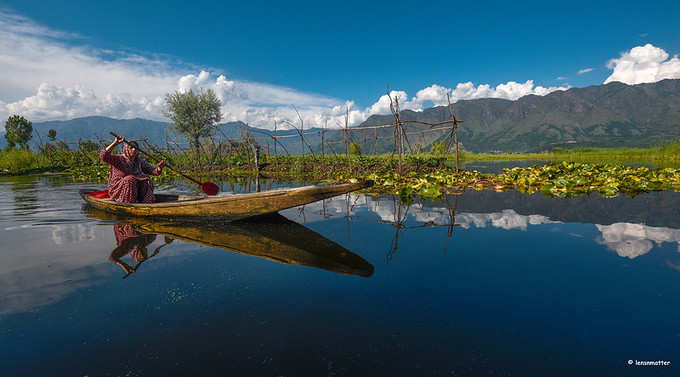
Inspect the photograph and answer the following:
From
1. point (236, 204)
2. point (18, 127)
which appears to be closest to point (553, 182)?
point (236, 204)

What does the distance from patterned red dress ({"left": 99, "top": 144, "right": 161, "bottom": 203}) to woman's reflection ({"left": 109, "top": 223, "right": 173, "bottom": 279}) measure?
0.96 m

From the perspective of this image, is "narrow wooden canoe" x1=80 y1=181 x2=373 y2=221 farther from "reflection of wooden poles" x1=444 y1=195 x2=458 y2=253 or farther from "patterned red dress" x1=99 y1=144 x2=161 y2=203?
"reflection of wooden poles" x1=444 y1=195 x2=458 y2=253

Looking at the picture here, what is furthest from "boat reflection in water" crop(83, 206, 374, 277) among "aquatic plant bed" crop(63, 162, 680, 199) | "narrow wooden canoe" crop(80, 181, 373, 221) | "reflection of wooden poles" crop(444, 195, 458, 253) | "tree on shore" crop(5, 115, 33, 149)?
"tree on shore" crop(5, 115, 33, 149)

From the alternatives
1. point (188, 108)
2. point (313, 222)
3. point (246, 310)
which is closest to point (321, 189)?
point (313, 222)

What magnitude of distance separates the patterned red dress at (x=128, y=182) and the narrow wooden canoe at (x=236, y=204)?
25cm

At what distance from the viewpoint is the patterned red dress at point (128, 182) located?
641 centimetres

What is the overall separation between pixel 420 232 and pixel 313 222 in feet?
7.47

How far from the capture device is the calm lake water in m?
1.99

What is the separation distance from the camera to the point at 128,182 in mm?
6414

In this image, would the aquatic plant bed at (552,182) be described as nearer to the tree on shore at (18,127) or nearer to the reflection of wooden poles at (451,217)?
the reflection of wooden poles at (451,217)

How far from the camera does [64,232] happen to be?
541 cm

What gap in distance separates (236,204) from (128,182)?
305 cm

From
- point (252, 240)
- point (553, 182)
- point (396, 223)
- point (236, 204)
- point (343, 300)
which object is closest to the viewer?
point (343, 300)

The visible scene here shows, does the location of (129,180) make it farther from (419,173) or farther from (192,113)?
(192,113)
